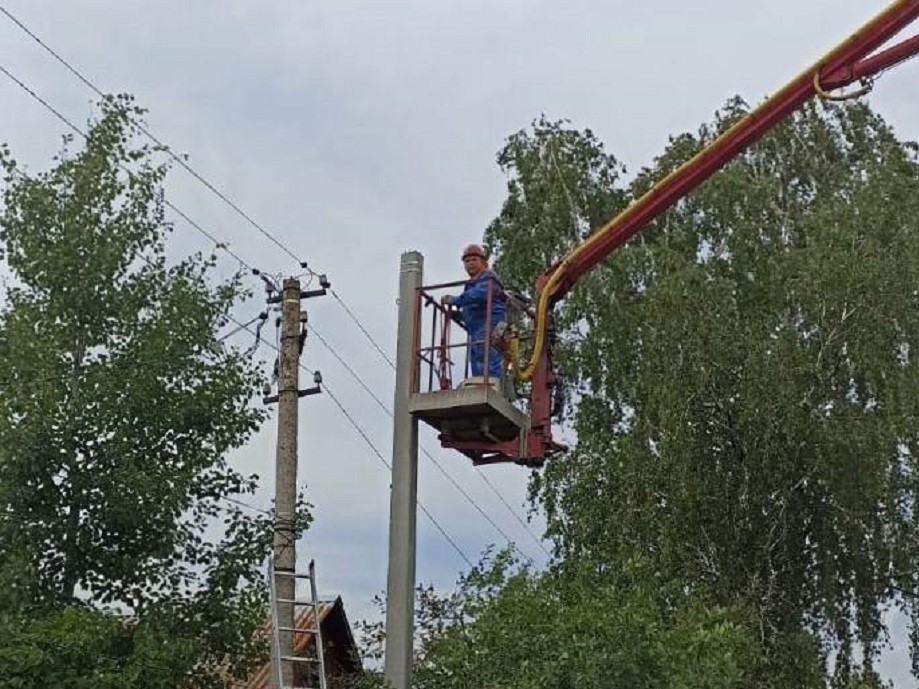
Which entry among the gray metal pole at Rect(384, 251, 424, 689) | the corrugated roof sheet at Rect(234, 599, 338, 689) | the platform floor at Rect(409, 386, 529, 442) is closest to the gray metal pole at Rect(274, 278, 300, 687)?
the gray metal pole at Rect(384, 251, 424, 689)

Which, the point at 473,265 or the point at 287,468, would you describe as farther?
the point at 287,468

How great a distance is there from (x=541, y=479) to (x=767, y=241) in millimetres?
6383

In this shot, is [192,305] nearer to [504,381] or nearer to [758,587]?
[504,381]

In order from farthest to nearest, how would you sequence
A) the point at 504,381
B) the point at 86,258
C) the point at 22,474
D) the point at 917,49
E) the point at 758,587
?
the point at 758,587 < the point at 86,258 < the point at 22,474 < the point at 504,381 < the point at 917,49

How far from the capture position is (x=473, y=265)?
11.0 metres

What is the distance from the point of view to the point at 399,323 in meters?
10.7

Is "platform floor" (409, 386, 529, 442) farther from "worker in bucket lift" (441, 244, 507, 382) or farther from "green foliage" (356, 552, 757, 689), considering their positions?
"green foliage" (356, 552, 757, 689)

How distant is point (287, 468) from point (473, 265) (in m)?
2.76

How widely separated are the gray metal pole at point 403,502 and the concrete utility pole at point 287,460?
1.42 m

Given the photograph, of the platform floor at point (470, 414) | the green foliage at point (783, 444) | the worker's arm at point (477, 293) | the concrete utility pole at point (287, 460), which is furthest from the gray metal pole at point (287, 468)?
the green foliage at point (783, 444)

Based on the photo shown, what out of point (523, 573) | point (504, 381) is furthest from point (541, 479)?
point (504, 381)

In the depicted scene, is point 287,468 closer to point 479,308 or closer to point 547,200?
point 479,308

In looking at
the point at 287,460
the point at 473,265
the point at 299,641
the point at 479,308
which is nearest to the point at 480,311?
the point at 479,308

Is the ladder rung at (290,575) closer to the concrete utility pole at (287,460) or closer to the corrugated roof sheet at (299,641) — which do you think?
the concrete utility pole at (287,460)
